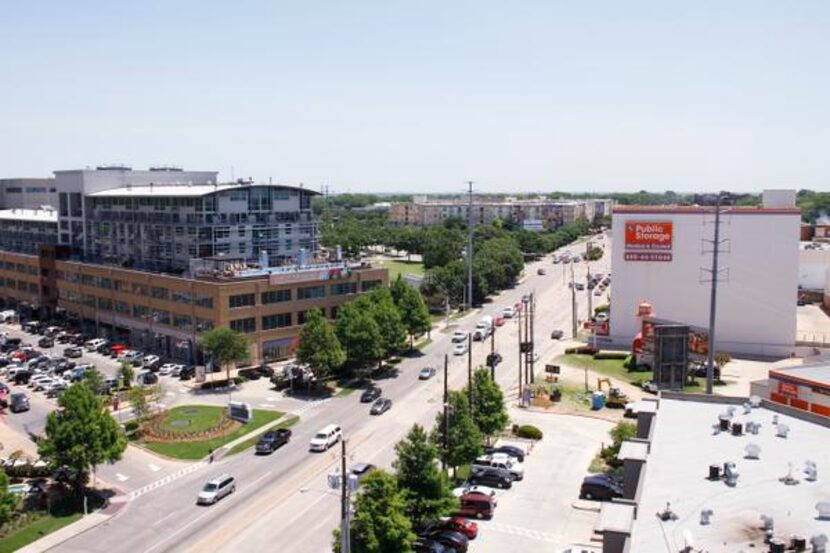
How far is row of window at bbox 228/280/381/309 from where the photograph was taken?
74375 millimetres

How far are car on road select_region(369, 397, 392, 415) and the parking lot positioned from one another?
12.3 metres

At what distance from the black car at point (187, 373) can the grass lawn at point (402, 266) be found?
75551 mm

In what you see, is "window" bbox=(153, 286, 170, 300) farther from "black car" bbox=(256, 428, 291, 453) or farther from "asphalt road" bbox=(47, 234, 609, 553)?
"black car" bbox=(256, 428, 291, 453)

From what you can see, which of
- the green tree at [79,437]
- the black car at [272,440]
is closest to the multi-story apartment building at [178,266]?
the black car at [272,440]

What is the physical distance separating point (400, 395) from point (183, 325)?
25.3 metres

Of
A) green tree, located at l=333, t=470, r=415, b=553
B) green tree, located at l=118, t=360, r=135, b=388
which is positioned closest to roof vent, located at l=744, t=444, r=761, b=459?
green tree, located at l=333, t=470, r=415, b=553

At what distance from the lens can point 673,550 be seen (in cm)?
2230

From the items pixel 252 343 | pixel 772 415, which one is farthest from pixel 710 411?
pixel 252 343

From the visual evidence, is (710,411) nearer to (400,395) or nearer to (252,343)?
(400,395)

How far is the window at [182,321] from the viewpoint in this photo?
3012 inches

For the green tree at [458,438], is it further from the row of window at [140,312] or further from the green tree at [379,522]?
the row of window at [140,312]

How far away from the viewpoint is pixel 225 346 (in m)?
66.9

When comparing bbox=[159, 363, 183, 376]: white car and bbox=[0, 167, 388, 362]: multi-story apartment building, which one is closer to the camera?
bbox=[159, 363, 183, 376]: white car

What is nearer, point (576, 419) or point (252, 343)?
point (576, 419)
